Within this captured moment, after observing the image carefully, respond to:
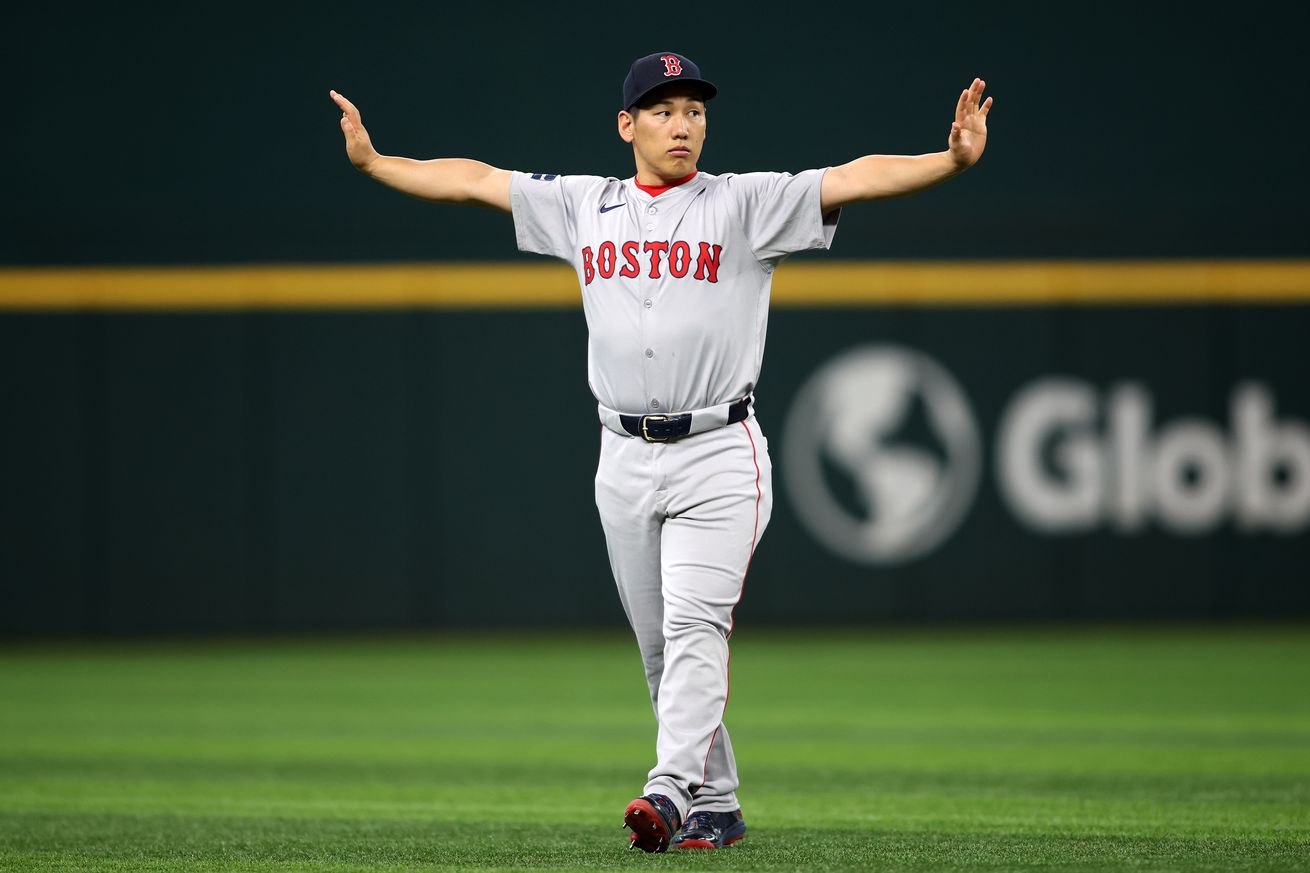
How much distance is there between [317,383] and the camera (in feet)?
41.5

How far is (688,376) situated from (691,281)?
9.5 inches

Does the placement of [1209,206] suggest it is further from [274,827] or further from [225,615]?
[274,827]

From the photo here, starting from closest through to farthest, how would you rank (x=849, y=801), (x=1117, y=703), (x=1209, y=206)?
(x=849, y=801)
(x=1117, y=703)
(x=1209, y=206)

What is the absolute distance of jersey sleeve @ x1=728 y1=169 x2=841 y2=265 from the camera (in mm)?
4609

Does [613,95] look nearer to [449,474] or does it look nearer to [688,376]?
[449,474]

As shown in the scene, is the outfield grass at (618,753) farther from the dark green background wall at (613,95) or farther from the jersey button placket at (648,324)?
the dark green background wall at (613,95)

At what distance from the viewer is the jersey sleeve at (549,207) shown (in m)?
4.89

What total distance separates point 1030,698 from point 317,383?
18.8 feet

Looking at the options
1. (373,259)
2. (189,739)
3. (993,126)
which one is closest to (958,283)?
(993,126)

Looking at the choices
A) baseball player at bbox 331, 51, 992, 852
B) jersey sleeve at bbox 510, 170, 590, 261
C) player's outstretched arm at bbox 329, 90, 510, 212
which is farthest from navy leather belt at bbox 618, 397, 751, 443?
player's outstretched arm at bbox 329, 90, 510, 212

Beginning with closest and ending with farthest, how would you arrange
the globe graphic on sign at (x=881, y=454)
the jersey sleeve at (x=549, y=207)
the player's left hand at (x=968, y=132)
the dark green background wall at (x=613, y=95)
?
the player's left hand at (x=968, y=132), the jersey sleeve at (x=549, y=207), the globe graphic on sign at (x=881, y=454), the dark green background wall at (x=613, y=95)

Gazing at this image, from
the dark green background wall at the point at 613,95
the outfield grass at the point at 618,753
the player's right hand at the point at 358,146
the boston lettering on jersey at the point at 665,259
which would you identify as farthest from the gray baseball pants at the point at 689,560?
the dark green background wall at the point at 613,95

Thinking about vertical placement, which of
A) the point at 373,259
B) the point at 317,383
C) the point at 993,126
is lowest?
the point at 317,383

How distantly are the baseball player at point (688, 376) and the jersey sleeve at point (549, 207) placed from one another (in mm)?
90
